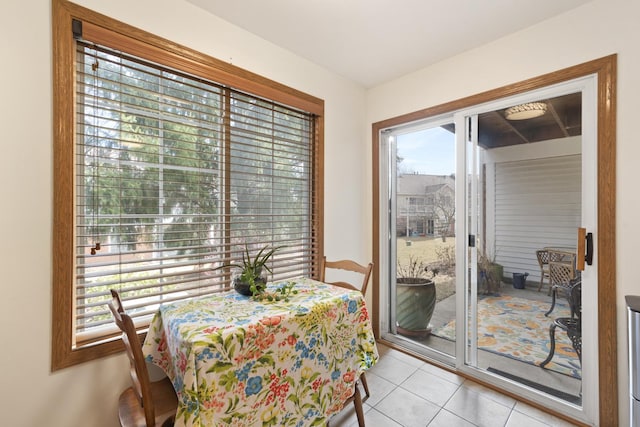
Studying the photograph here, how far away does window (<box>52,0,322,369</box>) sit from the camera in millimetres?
1475

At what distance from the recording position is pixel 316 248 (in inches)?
103

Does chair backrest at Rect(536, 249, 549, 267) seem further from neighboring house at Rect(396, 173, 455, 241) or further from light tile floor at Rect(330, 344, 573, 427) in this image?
light tile floor at Rect(330, 344, 573, 427)

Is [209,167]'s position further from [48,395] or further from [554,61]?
[554,61]

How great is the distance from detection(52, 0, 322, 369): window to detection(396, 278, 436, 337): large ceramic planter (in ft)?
4.30

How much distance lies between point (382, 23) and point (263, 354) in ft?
7.16

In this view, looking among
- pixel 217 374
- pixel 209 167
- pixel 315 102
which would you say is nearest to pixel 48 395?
pixel 217 374

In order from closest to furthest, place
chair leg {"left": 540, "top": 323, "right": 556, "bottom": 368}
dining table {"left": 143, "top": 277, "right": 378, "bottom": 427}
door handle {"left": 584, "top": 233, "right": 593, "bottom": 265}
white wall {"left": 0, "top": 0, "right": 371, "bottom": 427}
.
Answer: dining table {"left": 143, "top": 277, "right": 378, "bottom": 427} < white wall {"left": 0, "top": 0, "right": 371, "bottom": 427} < door handle {"left": 584, "top": 233, "right": 593, "bottom": 265} < chair leg {"left": 540, "top": 323, "right": 556, "bottom": 368}

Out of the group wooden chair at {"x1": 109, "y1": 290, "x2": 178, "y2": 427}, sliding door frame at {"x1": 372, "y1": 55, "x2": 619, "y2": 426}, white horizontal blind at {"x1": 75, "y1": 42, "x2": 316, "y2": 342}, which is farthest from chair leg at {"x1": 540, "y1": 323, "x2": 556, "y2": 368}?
wooden chair at {"x1": 109, "y1": 290, "x2": 178, "y2": 427}

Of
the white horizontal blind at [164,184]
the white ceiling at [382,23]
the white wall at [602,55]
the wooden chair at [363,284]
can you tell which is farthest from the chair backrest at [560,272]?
the white horizontal blind at [164,184]

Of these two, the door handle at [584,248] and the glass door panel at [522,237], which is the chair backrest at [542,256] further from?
the door handle at [584,248]

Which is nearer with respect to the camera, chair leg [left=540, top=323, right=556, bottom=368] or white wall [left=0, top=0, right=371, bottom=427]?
white wall [left=0, top=0, right=371, bottom=427]

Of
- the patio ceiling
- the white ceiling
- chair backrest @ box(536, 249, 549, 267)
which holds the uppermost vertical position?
the white ceiling

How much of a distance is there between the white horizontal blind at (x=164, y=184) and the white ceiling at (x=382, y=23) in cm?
50

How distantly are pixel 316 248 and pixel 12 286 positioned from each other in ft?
6.16
